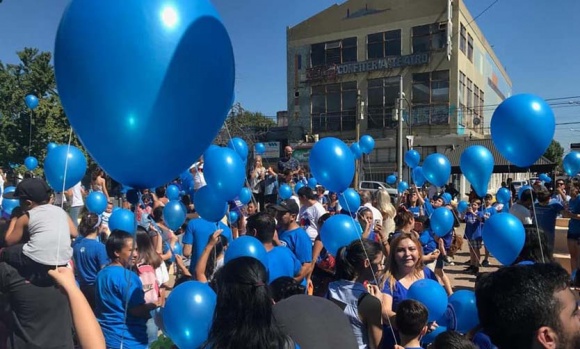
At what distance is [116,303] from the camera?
9.45 feet

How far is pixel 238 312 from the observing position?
1.77m

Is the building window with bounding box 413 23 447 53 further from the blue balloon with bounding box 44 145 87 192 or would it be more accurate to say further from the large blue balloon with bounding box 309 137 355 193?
the blue balloon with bounding box 44 145 87 192

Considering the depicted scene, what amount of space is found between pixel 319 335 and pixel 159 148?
1.12 m

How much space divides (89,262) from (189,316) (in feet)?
6.01

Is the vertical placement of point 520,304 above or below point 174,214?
above

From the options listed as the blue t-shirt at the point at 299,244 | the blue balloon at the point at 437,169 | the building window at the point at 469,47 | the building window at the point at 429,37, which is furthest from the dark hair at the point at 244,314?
the building window at the point at 469,47

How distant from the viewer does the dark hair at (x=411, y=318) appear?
2.36 meters

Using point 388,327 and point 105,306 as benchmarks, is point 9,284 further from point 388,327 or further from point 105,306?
point 388,327

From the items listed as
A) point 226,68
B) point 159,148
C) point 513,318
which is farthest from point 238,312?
point 226,68

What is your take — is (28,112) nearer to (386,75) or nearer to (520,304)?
(386,75)

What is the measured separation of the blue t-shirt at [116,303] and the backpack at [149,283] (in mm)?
305

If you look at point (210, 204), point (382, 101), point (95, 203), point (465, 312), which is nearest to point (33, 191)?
point (210, 204)

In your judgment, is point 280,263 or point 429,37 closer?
point 280,263

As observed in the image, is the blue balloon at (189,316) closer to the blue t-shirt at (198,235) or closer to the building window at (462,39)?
the blue t-shirt at (198,235)
